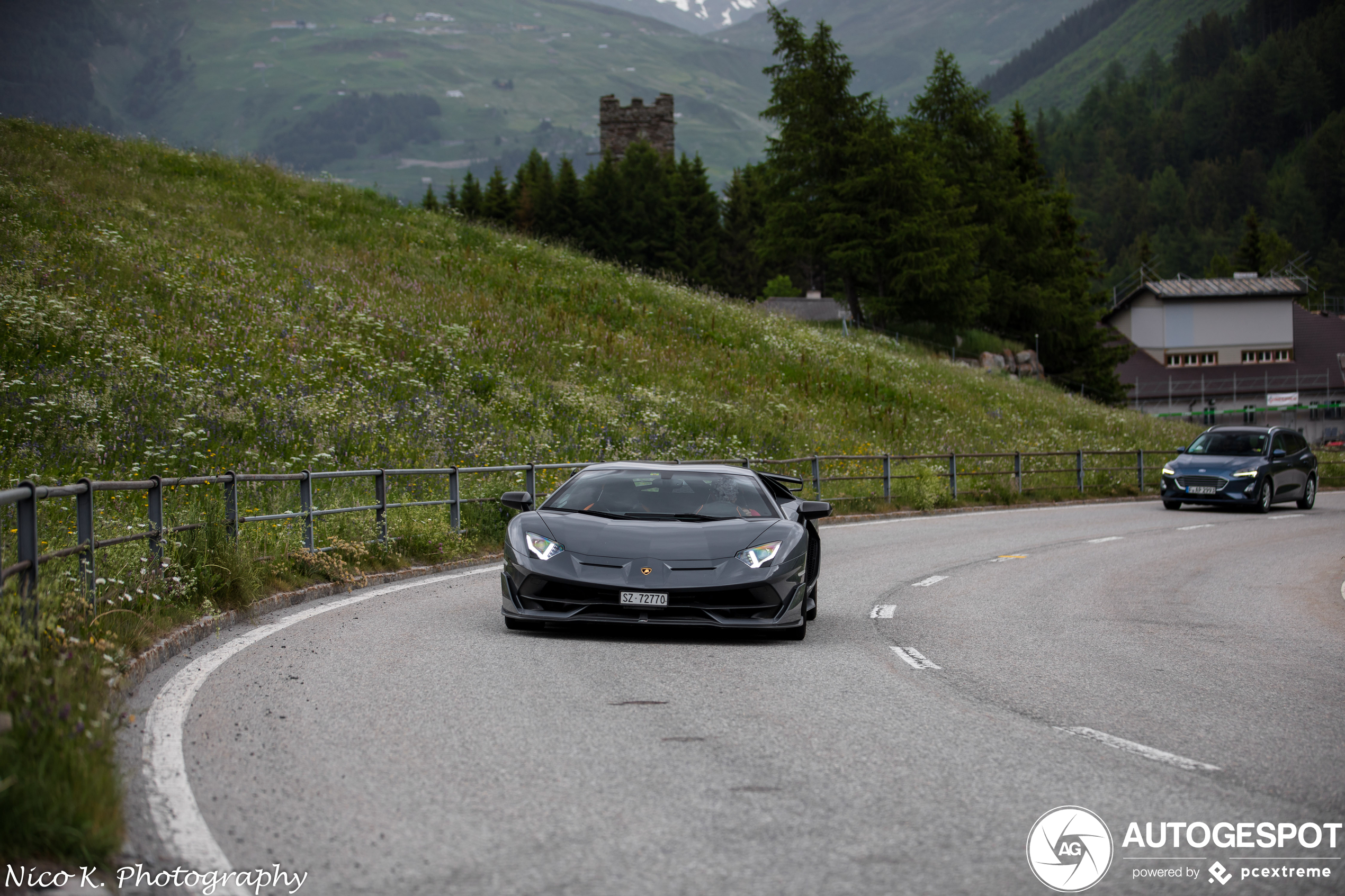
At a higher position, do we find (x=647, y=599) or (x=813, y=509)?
(x=813, y=509)

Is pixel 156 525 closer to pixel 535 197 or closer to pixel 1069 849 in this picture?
pixel 1069 849

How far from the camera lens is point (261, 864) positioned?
4.29 m

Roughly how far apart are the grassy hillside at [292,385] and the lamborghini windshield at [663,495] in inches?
114

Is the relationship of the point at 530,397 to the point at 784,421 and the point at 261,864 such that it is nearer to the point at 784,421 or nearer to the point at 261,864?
the point at 784,421

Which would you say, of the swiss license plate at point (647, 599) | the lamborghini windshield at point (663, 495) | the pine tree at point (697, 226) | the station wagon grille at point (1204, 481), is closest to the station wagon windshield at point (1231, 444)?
the station wagon grille at point (1204, 481)

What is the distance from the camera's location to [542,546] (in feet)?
32.0

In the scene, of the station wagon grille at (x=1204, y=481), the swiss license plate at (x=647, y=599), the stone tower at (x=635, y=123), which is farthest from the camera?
the stone tower at (x=635, y=123)

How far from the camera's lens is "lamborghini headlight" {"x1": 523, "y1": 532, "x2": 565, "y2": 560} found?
9648 mm

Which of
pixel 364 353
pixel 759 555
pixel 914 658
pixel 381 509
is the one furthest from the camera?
pixel 364 353

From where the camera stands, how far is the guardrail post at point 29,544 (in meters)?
6.84

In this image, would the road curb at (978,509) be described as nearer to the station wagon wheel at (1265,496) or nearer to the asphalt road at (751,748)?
the station wagon wheel at (1265,496)

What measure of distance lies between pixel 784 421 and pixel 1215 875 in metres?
28.5

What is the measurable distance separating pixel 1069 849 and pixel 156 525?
7.51 metres

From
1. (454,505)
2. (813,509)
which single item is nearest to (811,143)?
(454,505)
